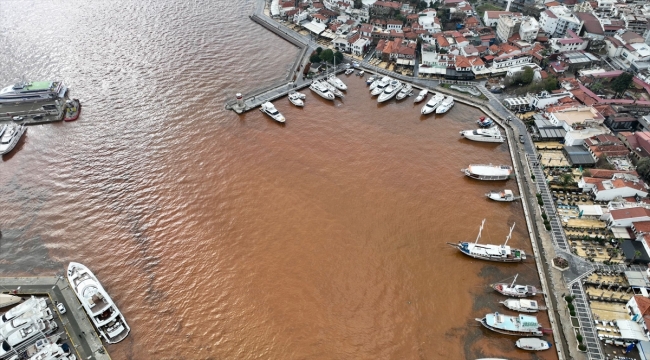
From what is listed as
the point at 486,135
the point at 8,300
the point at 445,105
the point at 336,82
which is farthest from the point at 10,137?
the point at 486,135

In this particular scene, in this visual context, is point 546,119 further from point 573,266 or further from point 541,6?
point 541,6

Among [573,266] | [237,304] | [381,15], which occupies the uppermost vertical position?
[381,15]

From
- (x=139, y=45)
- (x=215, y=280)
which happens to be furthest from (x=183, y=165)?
(x=139, y=45)

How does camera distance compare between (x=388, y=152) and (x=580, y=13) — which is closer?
(x=388, y=152)

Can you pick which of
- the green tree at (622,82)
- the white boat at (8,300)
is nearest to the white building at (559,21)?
the green tree at (622,82)

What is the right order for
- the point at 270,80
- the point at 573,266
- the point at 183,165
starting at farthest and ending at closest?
the point at 270,80 → the point at 183,165 → the point at 573,266

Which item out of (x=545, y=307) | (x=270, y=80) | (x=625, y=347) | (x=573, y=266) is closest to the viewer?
(x=625, y=347)

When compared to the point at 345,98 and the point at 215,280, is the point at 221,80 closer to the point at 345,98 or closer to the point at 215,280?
the point at 345,98

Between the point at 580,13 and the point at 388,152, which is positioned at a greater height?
the point at 580,13
